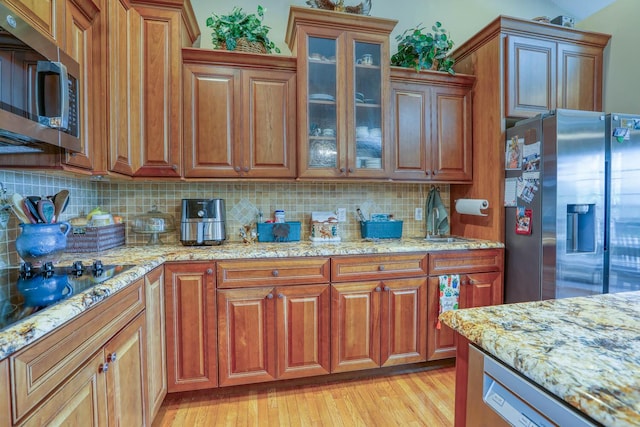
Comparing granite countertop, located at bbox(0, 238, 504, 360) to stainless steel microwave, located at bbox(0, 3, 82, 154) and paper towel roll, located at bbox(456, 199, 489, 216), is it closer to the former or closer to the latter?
paper towel roll, located at bbox(456, 199, 489, 216)

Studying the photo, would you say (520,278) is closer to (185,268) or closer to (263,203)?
(263,203)

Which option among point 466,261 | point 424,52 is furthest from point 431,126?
point 466,261

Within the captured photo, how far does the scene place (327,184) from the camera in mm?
2584

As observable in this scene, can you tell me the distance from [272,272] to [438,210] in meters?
1.56

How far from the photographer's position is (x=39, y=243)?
4.20 ft

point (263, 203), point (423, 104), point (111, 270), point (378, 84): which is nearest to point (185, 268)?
point (111, 270)

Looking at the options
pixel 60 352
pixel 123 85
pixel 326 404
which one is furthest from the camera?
pixel 326 404

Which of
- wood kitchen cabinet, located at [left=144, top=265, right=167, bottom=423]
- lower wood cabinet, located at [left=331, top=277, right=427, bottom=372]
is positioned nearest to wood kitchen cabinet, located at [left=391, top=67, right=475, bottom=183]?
lower wood cabinet, located at [left=331, top=277, right=427, bottom=372]

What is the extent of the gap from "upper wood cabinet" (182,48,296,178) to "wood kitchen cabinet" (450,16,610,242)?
1483 millimetres

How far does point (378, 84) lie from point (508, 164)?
1.11 metres

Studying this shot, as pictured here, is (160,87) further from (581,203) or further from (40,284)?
(581,203)

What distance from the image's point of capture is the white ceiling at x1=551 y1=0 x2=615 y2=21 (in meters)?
2.80

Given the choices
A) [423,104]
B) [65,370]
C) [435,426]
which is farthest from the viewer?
[423,104]

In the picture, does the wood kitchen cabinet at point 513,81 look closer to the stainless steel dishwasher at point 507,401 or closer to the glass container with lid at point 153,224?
the stainless steel dishwasher at point 507,401
